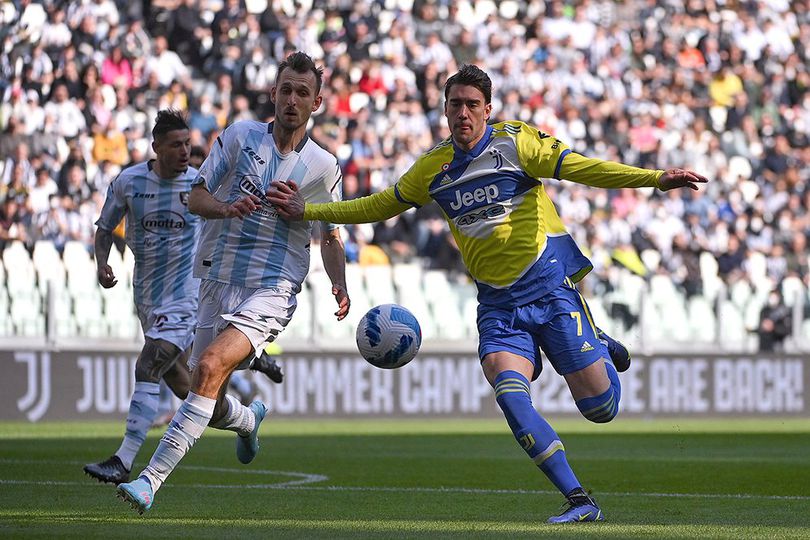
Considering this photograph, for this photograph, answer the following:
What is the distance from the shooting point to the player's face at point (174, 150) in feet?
35.1

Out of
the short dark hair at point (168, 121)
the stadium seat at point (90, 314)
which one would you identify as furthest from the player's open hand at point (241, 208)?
the stadium seat at point (90, 314)

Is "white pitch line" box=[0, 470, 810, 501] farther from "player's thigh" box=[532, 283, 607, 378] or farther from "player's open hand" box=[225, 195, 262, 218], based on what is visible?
"player's open hand" box=[225, 195, 262, 218]

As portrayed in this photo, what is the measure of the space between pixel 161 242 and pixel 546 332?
140 inches

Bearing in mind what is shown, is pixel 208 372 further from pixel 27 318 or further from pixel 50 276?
pixel 27 318

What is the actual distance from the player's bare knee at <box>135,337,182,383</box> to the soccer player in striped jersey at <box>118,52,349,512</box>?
1454mm

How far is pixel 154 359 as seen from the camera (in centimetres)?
1059

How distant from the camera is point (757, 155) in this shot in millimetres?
28594

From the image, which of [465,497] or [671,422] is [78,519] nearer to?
[465,497]

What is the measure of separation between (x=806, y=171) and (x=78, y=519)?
22.4m

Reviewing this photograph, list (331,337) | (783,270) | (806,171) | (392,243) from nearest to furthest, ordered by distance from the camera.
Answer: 1. (331,337)
2. (392,243)
3. (783,270)
4. (806,171)

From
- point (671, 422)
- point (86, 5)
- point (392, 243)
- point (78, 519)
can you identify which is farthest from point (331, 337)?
point (78, 519)

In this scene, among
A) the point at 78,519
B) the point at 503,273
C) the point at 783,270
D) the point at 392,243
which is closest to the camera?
A: the point at 78,519

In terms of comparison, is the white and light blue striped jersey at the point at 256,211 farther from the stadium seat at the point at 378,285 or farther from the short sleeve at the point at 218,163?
the stadium seat at the point at 378,285

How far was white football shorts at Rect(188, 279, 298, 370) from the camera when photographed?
850cm
